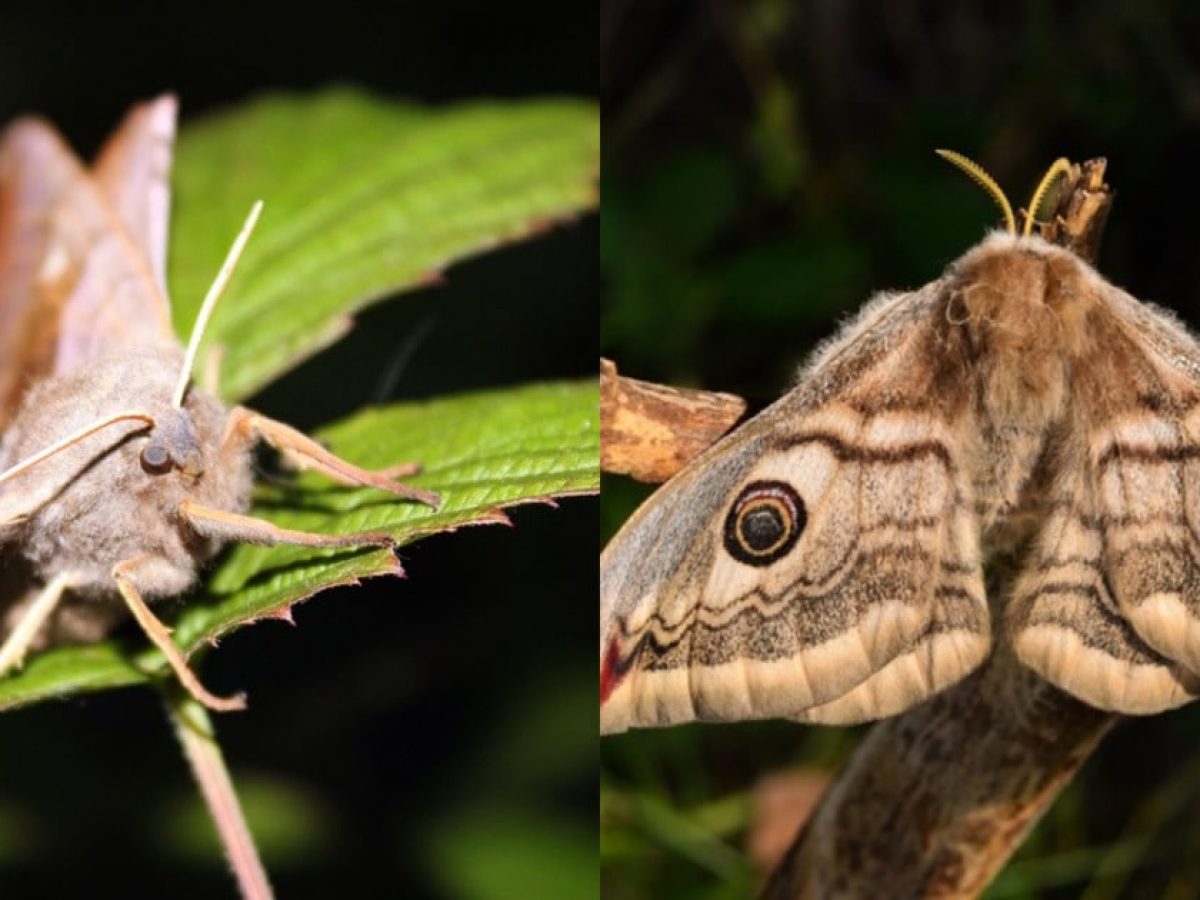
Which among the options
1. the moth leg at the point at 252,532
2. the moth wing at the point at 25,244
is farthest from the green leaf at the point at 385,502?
the moth wing at the point at 25,244

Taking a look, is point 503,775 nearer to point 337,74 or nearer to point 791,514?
point 791,514

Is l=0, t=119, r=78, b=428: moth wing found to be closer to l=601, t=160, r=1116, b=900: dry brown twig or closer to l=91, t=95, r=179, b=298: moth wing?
l=91, t=95, r=179, b=298: moth wing

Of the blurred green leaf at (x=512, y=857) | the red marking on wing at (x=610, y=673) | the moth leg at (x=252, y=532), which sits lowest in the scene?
the blurred green leaf at (x=512, y=857)

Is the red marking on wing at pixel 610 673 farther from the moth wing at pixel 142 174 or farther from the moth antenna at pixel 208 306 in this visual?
the moth wing at pixel 142 174

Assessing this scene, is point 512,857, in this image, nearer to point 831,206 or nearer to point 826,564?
point 826,564

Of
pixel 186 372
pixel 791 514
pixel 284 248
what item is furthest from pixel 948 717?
pixel 284 248

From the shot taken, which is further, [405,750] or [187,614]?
[405,750]

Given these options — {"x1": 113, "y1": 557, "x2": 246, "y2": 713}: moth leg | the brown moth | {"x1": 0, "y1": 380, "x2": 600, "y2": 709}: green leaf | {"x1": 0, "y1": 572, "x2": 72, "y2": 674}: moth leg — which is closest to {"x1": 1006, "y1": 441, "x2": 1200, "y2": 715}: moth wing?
{"x1": 0, "y1": 380, "x2": 600, "y2": 709}: green leaf
